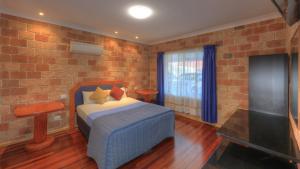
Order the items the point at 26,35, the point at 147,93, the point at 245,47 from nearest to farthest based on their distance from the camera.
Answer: the point at 26,35
the point at 245,47
the point at 147,93

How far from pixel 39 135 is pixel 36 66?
4.59ft

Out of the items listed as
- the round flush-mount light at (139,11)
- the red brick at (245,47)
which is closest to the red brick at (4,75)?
the round flush-mount light at (139,11)

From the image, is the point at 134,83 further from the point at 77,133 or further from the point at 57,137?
the point at 57,137

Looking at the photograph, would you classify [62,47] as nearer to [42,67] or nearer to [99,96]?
[42,67]

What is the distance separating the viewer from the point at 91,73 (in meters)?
3.60

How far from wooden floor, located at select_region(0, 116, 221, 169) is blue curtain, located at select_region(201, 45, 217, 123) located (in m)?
0.65

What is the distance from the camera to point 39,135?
2.50 meters

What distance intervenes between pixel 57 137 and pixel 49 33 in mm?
2273

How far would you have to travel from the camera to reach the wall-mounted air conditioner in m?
3.17

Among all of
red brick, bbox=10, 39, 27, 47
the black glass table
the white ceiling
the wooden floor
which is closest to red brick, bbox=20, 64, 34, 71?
red brick, bbox=10, 39, 27, 47

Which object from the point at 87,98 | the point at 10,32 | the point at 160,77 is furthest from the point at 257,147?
the point at 10,32

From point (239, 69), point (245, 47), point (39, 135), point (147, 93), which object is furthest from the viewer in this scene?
point (147, 93)

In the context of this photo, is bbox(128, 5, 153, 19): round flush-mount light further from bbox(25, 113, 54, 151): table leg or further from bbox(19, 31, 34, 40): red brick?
bbox(25, 113, 54, 151): table leg

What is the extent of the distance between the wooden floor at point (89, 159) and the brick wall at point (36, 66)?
442 millimetres
